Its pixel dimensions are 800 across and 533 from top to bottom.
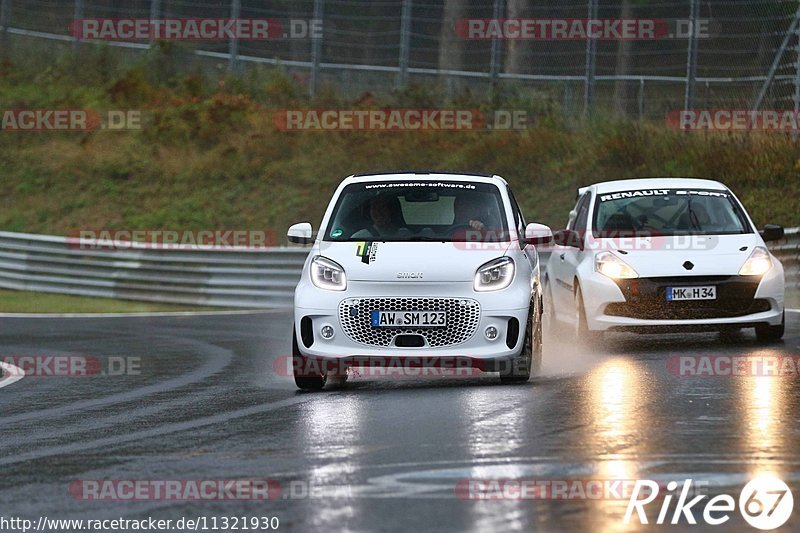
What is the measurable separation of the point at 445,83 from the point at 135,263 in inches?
365

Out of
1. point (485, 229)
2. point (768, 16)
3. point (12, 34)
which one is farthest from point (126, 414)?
point (12, 34)

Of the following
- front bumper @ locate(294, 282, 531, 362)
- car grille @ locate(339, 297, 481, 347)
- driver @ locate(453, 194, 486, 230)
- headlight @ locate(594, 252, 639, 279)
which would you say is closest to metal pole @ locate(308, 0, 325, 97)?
headlight @ locate(594, 252, 639, 279)

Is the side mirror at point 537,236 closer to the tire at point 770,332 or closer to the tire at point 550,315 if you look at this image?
the tire at point 770,332

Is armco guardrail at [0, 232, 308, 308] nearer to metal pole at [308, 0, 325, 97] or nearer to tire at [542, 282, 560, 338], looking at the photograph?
tire at [542, 282, 560, 338]

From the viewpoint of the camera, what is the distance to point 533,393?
37.3 ft

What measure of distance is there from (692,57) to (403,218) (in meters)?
16.1

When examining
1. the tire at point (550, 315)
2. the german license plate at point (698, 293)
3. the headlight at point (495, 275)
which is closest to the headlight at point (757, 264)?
the german license plate at point (698, 293)

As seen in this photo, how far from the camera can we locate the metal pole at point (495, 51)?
3091cm

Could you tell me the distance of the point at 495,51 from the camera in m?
31.2

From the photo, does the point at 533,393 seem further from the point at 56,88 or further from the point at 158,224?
the point at 56,88

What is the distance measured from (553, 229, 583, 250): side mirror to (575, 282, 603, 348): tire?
0.43 m

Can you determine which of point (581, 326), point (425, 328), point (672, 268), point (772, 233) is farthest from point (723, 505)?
point (772, 233)

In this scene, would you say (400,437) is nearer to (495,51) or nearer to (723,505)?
(723,505)

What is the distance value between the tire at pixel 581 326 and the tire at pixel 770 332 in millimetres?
1493
